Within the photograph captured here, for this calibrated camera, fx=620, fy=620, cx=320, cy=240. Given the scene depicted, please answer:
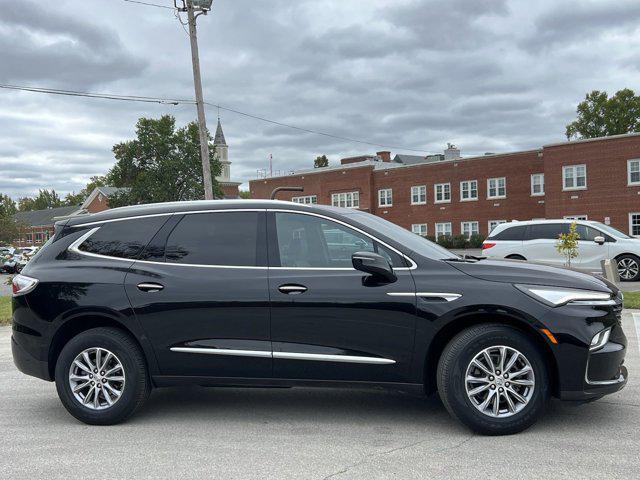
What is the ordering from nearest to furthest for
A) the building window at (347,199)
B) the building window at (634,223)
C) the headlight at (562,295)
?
the headlight at (562,295) → the building window at (634,223) → the building window at (347,199)

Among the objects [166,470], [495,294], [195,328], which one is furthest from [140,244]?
[495,294]

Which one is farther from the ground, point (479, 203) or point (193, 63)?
point (193, 63)

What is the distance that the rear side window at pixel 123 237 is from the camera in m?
5.20

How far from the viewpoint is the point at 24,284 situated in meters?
5.22

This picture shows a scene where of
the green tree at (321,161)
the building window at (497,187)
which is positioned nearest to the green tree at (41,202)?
the green tree at (321,161)

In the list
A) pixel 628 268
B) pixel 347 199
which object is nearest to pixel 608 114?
pixel 347 199

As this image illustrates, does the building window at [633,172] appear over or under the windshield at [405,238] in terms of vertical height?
over

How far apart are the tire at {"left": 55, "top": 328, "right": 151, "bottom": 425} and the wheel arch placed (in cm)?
225

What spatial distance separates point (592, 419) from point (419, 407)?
1343mm

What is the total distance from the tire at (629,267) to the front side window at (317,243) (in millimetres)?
14354

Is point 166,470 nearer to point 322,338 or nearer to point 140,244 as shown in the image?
point 322,338

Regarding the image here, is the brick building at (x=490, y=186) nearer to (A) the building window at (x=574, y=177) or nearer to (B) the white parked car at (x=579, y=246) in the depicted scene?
(A) the building window at (x=574, y=177)

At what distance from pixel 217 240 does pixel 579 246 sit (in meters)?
14.3

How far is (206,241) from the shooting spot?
506 centimetres
